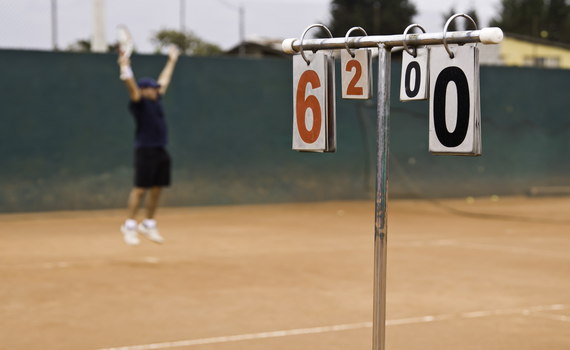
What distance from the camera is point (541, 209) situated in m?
12.9

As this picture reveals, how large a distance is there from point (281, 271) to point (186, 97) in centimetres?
614

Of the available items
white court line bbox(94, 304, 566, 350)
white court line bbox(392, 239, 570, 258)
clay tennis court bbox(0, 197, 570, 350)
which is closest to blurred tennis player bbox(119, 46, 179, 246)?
clay tennis court bbox(0, 197, 570, 350)

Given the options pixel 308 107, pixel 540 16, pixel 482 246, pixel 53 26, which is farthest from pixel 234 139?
pixel 540 16

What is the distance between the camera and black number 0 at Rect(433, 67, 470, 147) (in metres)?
2.42

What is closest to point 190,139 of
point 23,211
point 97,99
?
point 97,99

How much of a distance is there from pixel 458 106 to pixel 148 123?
5.79 m

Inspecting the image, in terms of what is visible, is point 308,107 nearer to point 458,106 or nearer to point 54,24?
point 458,106

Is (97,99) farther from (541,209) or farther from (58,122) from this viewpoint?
(541,209)

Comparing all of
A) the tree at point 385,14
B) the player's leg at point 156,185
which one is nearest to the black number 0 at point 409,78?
the player's leg at point 156,185

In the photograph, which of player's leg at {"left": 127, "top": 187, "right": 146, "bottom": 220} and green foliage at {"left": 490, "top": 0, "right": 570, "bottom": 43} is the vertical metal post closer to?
player's leg at {"left": 127, "top": 187, "right": 146, "bottom": 220}

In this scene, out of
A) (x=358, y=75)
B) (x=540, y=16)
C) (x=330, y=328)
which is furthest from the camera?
(x=540, y=16)

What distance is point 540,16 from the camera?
2181 inches

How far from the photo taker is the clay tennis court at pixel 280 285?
14.8 feet

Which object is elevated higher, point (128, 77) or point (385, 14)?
point (385, 14)
